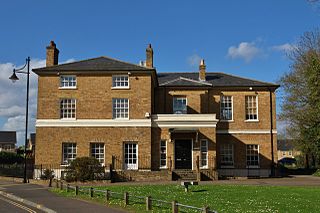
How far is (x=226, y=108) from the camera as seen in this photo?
36219 millimetres

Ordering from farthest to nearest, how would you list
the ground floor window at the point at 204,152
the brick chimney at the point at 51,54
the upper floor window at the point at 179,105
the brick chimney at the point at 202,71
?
the brick chimney at the point at 202,71 < the upper floor window at the point at 179,105 < the brick chimney at the point at 51,54 < the ground floor window at the point at 204,152

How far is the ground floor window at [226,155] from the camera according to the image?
35375mm

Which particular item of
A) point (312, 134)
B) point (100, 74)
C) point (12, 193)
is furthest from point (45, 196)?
point (312, 134)

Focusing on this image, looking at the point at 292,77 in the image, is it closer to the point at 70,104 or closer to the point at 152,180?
the point at 152,180

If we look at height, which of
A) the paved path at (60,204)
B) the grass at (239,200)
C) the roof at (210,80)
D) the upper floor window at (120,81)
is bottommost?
the paved path at (60,204)

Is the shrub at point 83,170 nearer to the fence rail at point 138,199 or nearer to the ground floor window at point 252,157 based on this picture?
the fence rail at point 138,199

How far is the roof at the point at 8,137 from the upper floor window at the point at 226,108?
7435 cm

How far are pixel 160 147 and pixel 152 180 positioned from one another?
3.84m

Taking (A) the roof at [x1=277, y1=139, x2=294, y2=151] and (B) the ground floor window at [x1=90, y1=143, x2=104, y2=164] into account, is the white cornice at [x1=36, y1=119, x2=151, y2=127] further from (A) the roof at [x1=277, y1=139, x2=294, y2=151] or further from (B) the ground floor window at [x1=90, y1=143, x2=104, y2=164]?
(A) the roof at [x1=277, y1=139, x2=294, y2=151]

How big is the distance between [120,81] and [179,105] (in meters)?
6.24

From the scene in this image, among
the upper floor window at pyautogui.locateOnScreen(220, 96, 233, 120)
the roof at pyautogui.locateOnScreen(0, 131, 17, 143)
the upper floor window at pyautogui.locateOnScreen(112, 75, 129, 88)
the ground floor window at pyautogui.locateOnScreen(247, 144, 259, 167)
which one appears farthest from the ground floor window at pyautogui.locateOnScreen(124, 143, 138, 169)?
the roof at pyautogui.locateOnScreen(0, 131, 17, 143)

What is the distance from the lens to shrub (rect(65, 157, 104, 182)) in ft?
90.5

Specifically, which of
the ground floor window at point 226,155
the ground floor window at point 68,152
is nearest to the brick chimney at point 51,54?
the ground floor window at point 68,152

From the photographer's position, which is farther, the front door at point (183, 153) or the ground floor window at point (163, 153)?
the front door at point (183, 153)
